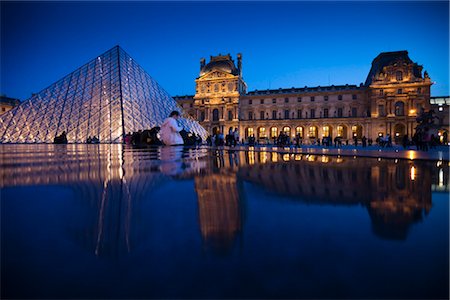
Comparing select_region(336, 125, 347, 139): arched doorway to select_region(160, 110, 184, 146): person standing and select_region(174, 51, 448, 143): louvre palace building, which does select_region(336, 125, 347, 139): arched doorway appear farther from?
select_region(160, 110, 184, 146): person standing

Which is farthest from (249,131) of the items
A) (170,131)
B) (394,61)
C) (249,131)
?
(170,131)

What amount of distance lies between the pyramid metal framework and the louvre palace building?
768 inches

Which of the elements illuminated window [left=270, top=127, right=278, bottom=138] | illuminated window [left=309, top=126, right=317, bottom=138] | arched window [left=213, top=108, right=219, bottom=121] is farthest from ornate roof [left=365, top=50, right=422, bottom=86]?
arched window [left=213, top=108, right=219, bottom=121]

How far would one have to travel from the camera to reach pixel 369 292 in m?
0.62

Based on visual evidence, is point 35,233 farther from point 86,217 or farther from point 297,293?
point 297,293

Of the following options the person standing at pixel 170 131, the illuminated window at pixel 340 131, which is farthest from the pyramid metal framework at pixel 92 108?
the illuminated window at pixel 340 131

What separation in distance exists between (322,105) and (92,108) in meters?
31.6

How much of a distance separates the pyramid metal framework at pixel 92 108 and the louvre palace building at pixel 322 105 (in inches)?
768

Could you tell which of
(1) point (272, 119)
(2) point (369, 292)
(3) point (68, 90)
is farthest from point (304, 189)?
(1) point (272, 119)

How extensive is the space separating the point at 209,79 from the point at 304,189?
39.7 metres

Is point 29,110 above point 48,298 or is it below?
above

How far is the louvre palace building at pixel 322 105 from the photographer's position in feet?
113

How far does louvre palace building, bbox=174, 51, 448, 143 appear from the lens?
34.4m

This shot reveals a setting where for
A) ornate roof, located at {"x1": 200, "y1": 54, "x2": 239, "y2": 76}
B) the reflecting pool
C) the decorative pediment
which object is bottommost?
the reflecting pool
